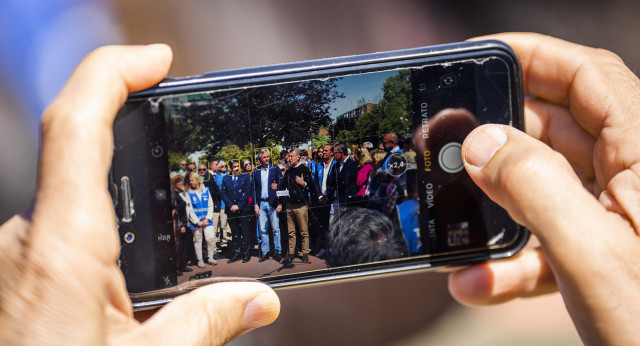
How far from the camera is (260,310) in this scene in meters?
0.58

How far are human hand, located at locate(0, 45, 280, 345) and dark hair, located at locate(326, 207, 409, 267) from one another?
0.14m

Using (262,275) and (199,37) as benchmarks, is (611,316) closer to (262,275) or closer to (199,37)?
(262,275)

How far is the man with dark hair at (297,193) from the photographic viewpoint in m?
0.64

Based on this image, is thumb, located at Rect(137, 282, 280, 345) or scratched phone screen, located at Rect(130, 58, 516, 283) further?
scratched phone screen, located at Rect(130, 58, 516, 283)

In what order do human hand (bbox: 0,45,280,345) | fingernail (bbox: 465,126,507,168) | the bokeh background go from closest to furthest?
human hand (bbox: 0,45,280,345) < fingernail (bbox: 465,126,507,168) < the bokeh background

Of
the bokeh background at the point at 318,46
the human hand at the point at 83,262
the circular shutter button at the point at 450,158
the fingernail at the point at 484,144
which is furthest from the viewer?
the bokeh background at the point at 318,46

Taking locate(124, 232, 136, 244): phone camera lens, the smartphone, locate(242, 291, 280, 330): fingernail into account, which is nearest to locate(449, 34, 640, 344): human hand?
the smartphone

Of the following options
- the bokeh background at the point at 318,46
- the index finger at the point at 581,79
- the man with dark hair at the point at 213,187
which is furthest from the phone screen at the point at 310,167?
the bokeh background at the point at 318,46

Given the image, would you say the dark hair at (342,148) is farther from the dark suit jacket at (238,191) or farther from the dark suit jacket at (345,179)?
the dark suit jacket at (238,191)

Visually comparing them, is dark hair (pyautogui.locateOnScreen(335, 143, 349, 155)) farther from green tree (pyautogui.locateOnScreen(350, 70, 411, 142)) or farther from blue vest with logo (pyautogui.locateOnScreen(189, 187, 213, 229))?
blue vest with logo (pyautogui.locateOnScreen(189, 187, 213, 229))

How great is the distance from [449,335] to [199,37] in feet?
3.18

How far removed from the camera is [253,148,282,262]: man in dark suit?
0.63m

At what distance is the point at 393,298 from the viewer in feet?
3.43

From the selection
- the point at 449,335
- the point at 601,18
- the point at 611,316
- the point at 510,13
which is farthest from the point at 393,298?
the point at 601,18
